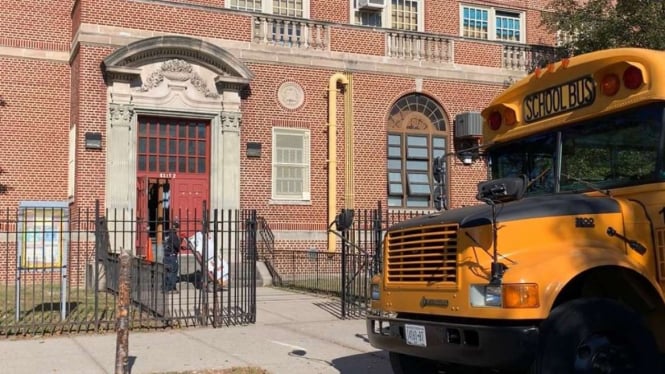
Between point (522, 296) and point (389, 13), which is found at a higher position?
point (389, 13)

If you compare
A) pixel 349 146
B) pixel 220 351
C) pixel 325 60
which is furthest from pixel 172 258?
pixel 325 60

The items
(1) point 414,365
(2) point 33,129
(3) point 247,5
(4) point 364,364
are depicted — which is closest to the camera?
(1) point 414,365

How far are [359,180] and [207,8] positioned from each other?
21.0 feet

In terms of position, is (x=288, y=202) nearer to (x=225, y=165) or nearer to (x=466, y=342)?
(x=225, y=165)

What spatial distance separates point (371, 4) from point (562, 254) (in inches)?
684

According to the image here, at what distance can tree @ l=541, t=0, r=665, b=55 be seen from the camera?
1869 centimetres

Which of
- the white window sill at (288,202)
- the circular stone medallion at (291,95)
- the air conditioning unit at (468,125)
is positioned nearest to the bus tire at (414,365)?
the white window sill at (288,202)

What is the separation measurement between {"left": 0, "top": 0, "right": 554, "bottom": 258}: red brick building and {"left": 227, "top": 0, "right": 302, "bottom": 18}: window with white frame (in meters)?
0.04

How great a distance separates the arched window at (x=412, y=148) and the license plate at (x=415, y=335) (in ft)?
48.8

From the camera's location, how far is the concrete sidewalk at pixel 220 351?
796 cm

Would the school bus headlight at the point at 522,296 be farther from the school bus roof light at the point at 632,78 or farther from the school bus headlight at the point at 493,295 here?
the school bus roof light at the point at 632,78

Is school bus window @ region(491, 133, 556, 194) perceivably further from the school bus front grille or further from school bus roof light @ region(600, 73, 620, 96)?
the school bus front grille

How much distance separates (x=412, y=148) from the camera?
2105cm

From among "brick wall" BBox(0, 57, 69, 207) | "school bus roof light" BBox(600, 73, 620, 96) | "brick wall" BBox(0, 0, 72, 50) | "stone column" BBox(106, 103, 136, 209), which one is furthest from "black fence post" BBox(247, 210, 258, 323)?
"brick wall" BBox(0, 0, 72, 50)
